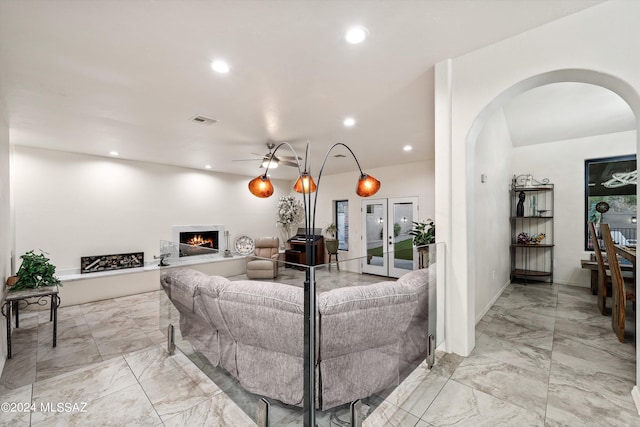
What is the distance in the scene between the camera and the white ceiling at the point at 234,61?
1.65 meters

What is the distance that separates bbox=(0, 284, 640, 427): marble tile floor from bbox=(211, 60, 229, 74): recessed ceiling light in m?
2.51

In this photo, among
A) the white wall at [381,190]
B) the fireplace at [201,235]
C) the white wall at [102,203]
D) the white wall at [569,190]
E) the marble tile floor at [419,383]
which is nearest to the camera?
the marble tile floor at [419,383]

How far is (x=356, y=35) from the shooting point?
1.84 m

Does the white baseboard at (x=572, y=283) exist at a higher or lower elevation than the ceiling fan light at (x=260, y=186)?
lower

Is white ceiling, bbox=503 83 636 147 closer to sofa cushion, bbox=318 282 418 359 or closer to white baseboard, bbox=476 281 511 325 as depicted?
white baseboard, bbox=476 281 511 325

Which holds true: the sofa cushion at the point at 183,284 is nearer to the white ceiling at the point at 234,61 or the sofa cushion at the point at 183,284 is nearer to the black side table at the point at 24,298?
the black side table at the point at 24,298

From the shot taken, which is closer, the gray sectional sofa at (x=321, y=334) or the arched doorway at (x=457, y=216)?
the gray sectional sofa at (x=321, y=334)

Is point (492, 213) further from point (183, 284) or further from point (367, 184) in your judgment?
point (183, 284)

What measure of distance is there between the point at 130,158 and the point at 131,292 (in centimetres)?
257

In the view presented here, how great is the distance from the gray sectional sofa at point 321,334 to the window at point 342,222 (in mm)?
5086

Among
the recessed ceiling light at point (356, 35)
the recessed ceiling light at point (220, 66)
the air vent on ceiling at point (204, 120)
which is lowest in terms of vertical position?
the air vent on ceiling at point (204, 120)

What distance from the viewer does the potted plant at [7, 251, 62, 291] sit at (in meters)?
3.03

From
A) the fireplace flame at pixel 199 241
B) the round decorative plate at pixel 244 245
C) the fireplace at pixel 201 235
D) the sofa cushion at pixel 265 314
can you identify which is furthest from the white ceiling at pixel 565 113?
the fireplace flame at pixel 199 241

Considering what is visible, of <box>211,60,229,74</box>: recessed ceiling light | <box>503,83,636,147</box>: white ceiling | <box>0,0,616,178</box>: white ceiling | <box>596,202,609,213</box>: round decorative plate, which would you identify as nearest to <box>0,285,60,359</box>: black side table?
<box>0,0,616,178</box>: white ceiling
